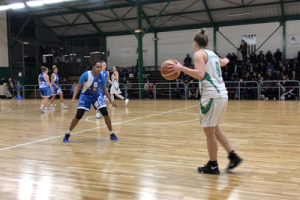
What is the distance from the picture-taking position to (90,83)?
5410mm

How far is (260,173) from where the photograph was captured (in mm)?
3311

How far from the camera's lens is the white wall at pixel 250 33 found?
66.7 feet

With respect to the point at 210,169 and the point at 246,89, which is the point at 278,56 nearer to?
the point at 246,89

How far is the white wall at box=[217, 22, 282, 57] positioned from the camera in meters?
20.3

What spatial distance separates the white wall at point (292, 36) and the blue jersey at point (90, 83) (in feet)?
58.7

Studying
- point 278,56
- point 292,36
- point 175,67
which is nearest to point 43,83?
point 175,67

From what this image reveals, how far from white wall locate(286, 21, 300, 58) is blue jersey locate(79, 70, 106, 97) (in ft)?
58.7

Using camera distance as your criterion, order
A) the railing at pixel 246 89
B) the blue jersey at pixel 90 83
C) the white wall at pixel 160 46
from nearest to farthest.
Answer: the blue jersey at pixel 90 83
the railing at pixel 246 89
the white wall at pixel 160 46

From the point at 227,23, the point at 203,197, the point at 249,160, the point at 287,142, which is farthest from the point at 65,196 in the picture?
the point at 227,23

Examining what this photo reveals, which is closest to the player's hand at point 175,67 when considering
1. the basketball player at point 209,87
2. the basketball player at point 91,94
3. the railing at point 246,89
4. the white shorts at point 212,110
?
the basketball player at point 209,87

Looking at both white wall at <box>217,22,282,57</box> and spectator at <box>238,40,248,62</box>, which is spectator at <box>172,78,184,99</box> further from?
white wall at <box>217,22,282,57</box>

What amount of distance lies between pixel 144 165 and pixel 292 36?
764 inches

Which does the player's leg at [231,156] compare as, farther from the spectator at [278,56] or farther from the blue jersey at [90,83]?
the spectator at [278,56]

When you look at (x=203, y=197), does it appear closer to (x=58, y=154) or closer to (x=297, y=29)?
(x=58, y=154)
